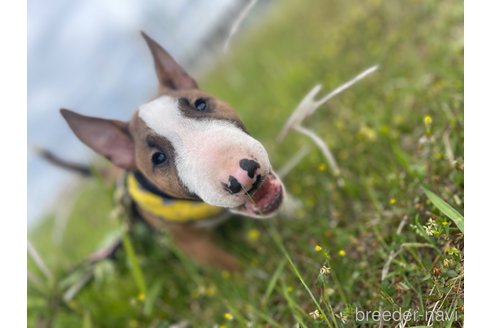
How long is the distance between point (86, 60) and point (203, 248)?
1575 millimetres

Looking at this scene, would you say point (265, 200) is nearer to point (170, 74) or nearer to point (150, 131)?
point (150, 131)

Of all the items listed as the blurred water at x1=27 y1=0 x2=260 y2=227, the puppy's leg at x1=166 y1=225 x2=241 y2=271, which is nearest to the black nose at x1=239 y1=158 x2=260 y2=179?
the blurred water at x1=27 y1=0 x2=260 y2=227

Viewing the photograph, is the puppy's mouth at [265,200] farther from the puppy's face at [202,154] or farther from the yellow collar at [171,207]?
the yellow collar at [171,207]

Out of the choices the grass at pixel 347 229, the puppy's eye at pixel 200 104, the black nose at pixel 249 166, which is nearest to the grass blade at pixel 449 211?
the grass at pixel 347 229

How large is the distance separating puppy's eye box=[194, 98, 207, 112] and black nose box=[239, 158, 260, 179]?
0.43 metres

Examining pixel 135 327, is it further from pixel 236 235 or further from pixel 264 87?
pixel 264 87

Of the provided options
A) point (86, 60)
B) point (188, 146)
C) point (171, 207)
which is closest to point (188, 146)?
point (188, 146)

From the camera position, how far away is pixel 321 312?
155 centimetres

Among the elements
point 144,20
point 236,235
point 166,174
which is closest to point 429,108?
point 236,235

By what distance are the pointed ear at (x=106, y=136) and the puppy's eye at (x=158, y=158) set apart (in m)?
0.20

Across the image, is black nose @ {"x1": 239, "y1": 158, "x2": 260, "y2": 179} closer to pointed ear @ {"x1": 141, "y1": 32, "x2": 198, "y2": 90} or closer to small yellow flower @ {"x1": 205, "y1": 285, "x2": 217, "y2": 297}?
pointed ear @ {"x1": 141, "y1": 32, "x2": 198, "y2": 90}

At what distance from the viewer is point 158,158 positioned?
5.93 feet
